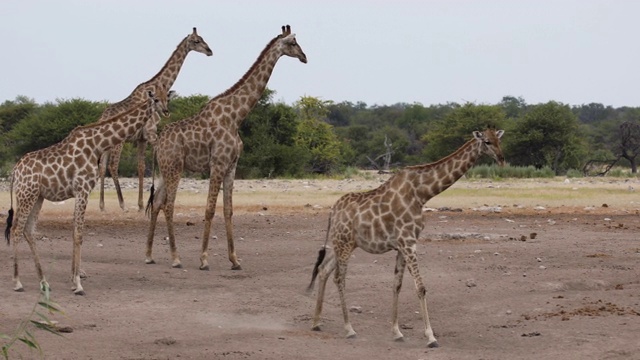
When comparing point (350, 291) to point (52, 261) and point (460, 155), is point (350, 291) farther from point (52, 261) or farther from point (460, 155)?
point (52, 261)

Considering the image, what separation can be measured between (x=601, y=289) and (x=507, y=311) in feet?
5.27

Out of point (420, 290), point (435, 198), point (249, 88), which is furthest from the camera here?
point (435, 198)

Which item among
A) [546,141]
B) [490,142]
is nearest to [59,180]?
[490,142]

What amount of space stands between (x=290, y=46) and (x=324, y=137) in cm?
2851

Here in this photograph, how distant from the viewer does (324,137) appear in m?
42.3

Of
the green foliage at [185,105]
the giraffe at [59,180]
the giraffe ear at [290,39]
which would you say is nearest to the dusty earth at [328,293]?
the giraffe at [59,180]

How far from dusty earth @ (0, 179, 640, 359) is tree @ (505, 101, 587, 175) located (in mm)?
23159

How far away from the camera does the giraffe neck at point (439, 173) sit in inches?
396

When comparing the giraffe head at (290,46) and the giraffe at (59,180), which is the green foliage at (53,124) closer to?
the giraffe head at (290,46)

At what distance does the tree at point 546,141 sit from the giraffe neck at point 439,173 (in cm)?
3205

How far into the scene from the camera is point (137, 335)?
9.42m

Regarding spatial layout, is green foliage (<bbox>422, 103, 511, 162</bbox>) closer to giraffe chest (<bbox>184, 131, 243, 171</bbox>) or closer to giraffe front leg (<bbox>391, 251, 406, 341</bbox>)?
giraffe chest (<bbox>184, 131, 243, 171</bbox>)

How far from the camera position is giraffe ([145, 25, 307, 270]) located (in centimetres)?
1319

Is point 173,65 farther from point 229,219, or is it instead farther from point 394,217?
point 394,217
